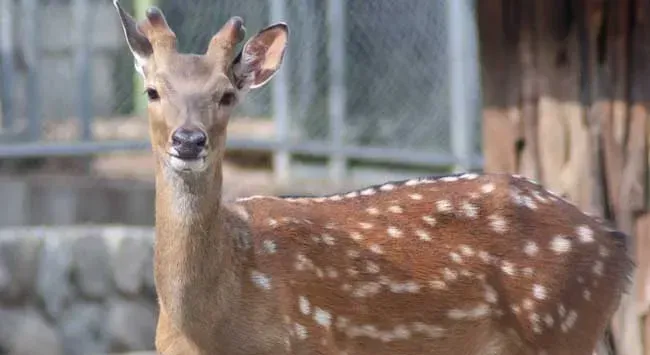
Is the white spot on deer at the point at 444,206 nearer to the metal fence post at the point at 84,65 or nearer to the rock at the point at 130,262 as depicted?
the rock at the point at 130,262

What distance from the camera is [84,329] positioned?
36.6ft

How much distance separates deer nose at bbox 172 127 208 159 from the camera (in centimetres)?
665

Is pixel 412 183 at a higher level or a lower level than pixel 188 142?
lower

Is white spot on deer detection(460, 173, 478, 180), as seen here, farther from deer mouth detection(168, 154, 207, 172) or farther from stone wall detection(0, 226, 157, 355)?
stone wall detection(0, 226, 157, 355)

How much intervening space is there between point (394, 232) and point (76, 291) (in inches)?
155

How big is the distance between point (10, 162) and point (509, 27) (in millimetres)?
3702

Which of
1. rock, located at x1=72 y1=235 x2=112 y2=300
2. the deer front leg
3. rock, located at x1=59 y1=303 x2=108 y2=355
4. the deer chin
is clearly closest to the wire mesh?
rock, located at x1=72 y1=235 x2=112 y2=300

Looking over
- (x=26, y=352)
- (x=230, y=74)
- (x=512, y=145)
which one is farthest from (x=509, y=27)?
(x=26, y=352)

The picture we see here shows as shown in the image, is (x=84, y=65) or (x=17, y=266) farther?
(x=84, y=65)

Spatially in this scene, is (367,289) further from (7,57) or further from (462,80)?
(7,57)

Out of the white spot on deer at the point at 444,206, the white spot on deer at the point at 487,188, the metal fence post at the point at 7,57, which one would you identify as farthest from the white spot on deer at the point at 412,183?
the metal fence post at the point at 7,57

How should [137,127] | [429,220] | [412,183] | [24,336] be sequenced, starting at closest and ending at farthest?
1. [429,220]
2. [412,183]
3. [24,336]
4. [137,127]

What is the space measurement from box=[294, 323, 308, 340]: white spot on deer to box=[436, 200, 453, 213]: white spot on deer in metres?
0.88

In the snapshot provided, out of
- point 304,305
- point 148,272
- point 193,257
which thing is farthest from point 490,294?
point 148,272
